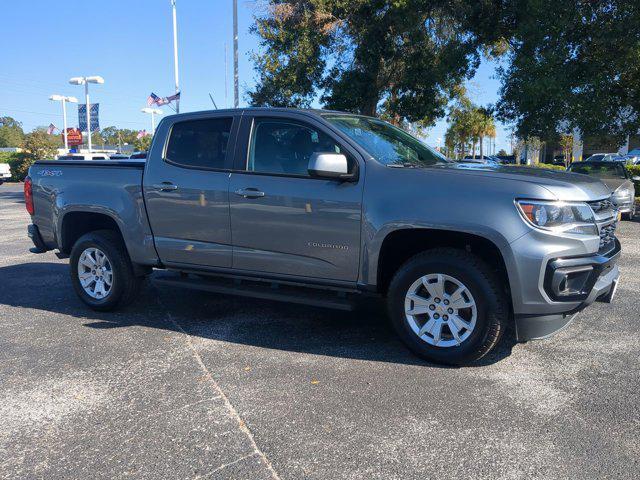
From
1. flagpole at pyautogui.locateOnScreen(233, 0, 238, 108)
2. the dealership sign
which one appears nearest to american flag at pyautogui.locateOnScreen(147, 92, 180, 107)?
flagpole at pyautogui.locateOnScreen(233, 0, 238, 108)

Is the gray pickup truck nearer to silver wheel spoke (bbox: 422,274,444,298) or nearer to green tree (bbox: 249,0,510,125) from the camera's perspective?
silver wheel spoke (bbox: 422,274,444,298)

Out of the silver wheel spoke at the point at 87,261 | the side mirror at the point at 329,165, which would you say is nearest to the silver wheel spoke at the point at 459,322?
the side mirror at the point at 329,165

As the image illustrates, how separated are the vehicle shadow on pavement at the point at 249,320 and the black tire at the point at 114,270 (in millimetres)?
138

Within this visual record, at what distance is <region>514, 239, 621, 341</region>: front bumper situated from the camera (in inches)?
151

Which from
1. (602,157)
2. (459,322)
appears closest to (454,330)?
(459,322)

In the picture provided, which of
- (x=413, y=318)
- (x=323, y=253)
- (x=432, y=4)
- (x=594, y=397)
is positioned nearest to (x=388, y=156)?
(x=323, y=253)

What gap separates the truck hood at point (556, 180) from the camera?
393cm

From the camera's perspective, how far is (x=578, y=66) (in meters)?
14.1

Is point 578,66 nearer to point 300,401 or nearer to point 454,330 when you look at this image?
point 454,330

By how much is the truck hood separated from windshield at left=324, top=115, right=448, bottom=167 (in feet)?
1.30

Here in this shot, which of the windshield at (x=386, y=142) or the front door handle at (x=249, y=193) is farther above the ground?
the windshield at (x=386, y=142)

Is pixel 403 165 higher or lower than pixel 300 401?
higher

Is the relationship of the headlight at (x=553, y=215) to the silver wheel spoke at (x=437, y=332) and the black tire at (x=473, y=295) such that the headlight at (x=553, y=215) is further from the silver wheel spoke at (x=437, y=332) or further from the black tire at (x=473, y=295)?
the silver wheel spoke at (x=437, y=332)

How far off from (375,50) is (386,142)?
13.6 metres
